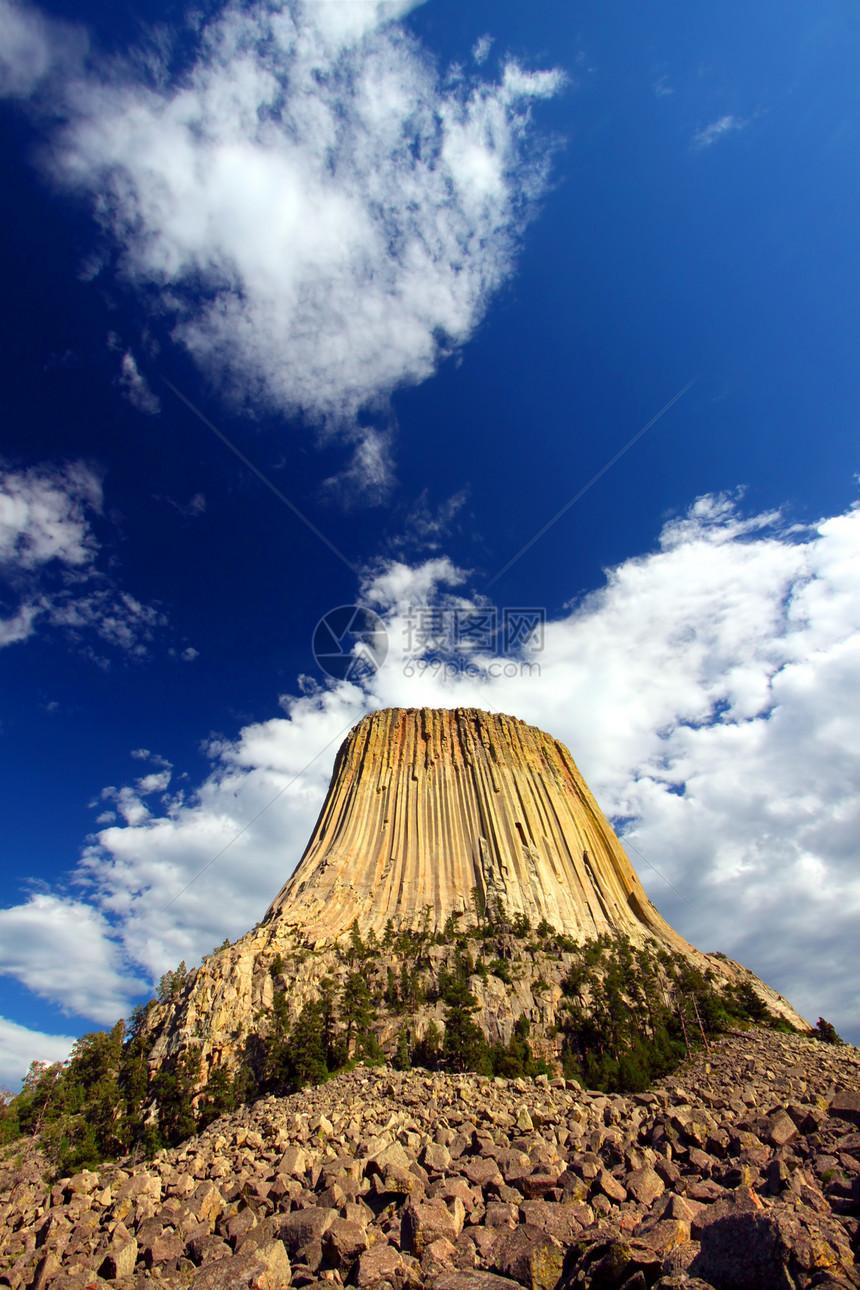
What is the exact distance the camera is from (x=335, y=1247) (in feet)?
25.0

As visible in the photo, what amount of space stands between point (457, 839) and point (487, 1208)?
3187 centimetres

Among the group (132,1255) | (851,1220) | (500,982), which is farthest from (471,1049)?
(851,1220)

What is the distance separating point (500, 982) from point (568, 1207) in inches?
912

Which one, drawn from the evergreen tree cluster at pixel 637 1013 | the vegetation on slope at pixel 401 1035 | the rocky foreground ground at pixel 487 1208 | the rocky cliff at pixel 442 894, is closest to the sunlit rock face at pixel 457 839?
the rocky cliff at pixel 442 894

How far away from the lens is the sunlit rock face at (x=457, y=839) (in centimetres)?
3506

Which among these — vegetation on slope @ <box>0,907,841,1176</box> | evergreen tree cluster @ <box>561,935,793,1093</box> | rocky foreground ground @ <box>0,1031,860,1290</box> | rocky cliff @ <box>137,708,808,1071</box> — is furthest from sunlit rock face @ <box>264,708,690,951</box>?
rocky foreground ground @ <box>0,1031,860,1290</box>

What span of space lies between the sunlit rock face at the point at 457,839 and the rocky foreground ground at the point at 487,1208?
18.8 meters

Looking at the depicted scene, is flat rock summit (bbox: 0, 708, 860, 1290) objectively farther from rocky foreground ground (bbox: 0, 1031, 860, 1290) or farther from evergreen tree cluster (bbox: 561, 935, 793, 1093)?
evergreen tree cluster (bbox: 561, 935, 793, 1093)

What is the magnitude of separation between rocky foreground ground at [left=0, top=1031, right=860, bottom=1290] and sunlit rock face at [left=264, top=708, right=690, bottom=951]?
18805 millimetres

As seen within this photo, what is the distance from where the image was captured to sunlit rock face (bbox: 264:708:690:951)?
35062 millimetres

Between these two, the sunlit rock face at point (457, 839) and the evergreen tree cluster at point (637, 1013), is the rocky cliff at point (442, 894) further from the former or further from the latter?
the evergreen tree cluster at point (637, 1013)

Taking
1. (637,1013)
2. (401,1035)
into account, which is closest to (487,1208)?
(401,1035)

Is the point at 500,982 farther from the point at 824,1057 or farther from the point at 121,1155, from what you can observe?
the point at 121,1155

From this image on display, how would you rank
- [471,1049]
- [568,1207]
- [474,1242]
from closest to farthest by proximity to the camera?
[474,1242] → [568,1207] → [471,1049]
